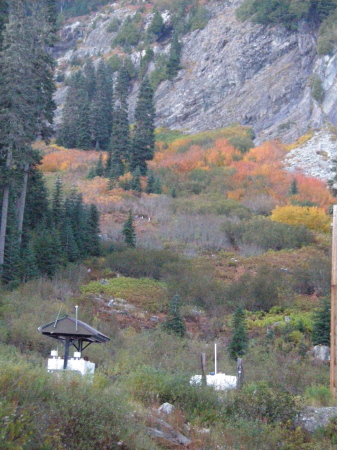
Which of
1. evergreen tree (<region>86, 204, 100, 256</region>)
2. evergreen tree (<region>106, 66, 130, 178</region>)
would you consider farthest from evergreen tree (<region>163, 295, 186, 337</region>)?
evergreen tree (<region>106, 66, 130, 178</region>)

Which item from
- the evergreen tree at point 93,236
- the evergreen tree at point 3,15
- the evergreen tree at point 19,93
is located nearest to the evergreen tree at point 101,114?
the evergreen tree at point 93,236

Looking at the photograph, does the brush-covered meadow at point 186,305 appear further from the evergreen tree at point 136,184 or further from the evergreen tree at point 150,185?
the evergreen tree at point 136,184

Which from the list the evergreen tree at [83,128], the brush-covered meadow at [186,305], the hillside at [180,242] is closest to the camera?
the brush-covered meadow at [186,305]

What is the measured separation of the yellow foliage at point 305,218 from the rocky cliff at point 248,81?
696 inches

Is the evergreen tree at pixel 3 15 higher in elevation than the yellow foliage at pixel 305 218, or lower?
higher

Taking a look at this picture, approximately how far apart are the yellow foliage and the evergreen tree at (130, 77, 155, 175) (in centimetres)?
1364

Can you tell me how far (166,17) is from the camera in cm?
8169

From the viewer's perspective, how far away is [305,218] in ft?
130

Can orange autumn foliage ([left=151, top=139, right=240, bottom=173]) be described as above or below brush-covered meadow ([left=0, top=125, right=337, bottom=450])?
above

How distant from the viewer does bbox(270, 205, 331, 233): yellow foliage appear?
39.4 meters

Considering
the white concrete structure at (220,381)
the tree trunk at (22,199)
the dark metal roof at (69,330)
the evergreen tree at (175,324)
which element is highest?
the tree trunk at (22,199)

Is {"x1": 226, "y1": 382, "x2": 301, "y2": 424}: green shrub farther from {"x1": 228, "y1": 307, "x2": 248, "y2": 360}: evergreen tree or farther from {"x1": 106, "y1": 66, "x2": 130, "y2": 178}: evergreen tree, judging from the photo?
{"x1": 106, "y1": 66, "x2": 130, "y2": 178}: evergreen tree

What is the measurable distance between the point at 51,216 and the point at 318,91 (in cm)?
3285

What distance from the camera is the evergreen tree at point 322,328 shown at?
72.4 ft
